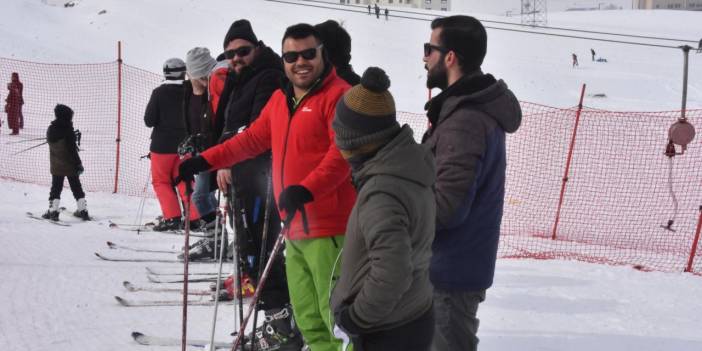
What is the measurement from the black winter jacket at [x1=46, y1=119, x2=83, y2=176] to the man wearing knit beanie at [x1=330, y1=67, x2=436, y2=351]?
6.14m

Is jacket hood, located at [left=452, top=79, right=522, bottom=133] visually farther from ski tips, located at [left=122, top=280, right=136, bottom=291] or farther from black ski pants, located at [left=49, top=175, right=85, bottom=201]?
black ski pants, located at [left=49, top=175, right=85, bottom=201]

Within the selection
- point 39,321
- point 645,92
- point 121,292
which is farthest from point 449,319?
point 645,92

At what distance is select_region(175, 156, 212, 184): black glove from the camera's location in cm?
317

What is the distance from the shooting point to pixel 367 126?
2.08 m

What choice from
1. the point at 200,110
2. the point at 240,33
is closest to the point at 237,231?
the point at 240,33

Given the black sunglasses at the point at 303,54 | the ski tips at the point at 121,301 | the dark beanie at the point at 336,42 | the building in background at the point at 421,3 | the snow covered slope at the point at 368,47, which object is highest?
the building in background at the point at 421,3

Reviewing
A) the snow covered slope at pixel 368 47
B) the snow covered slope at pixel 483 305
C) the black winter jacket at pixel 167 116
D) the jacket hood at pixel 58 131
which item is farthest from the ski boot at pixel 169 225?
the snow covered slope at pixel 368 47

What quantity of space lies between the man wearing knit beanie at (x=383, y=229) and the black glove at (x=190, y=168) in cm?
127

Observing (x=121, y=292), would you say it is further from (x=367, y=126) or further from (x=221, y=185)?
(x=367, y=126)

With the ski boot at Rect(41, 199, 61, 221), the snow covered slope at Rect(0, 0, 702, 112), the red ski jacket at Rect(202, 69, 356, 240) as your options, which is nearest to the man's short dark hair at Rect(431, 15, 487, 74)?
the red ski jacket at Rect(202, 69, 356, 240)

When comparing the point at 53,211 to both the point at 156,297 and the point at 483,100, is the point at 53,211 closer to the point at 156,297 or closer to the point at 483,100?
the point at 156,297

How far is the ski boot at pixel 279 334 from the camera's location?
11.7ft

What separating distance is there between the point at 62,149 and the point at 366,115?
21.0ft

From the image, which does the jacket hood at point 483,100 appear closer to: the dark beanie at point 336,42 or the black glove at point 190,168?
the black glove at point 190,168
